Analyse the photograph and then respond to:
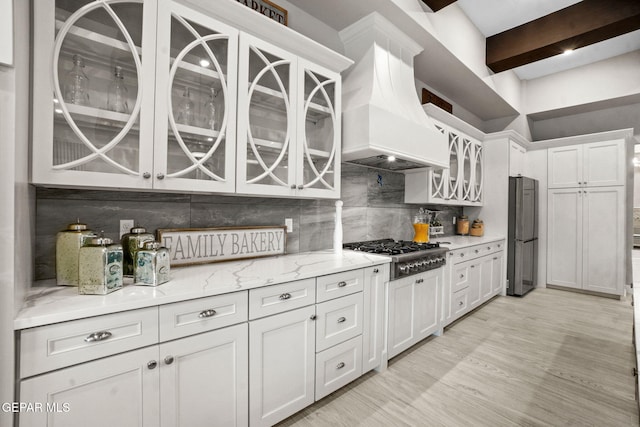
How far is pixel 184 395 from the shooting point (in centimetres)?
120

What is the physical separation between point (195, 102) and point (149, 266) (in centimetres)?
85

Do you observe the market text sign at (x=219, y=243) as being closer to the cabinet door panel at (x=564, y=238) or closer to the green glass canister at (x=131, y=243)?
the green glass canister at (x=131, y=243)

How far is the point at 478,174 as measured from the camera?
4.18 m

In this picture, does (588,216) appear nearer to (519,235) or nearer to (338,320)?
(519,235)

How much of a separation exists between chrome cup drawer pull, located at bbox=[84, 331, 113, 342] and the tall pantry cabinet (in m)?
5.42

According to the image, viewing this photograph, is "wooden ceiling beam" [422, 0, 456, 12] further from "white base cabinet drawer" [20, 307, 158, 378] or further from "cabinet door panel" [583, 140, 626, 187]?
"cabinet door panel" [583, 140, 626, 187]

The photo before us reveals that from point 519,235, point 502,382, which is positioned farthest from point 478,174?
point 502,382

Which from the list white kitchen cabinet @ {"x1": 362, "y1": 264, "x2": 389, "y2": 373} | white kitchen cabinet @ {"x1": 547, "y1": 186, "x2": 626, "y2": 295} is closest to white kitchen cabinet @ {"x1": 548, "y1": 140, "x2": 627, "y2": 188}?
white kitchen cabinet @ {"x1": 547, "y1": 186, "x2": 626, "y2": 295}

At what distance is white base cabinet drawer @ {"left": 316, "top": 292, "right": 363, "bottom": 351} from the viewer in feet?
5.57

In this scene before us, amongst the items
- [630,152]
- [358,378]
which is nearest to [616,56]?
[630,152]

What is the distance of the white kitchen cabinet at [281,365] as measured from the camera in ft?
4.64

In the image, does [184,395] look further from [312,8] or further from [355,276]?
[312,8]

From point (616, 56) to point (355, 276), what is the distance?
485 centimetres

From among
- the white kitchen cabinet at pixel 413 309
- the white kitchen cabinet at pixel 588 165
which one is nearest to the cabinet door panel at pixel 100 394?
the white kitchen cabinet at pixel 413 309
